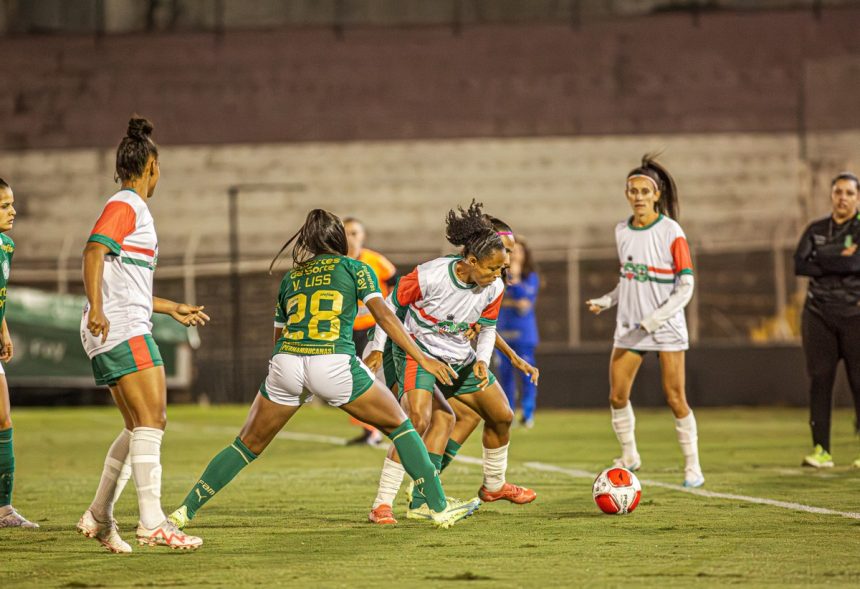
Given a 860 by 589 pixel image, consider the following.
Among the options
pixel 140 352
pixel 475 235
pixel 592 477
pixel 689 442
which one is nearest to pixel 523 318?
pixel 592 477

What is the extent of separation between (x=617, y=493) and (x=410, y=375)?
1.35 metres

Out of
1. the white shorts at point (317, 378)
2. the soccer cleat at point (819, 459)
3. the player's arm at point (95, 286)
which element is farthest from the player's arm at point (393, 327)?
the soccer cleat at point (819, 459)

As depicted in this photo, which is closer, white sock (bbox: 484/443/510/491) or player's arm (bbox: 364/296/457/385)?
player's arm (bbox: 364/296/457/385)

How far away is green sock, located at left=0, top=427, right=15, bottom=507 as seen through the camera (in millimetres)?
7102

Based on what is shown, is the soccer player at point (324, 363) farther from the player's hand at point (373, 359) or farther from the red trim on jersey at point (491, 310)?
the red trim on jersey at point (491, 310)

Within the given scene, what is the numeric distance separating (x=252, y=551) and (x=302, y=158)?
62.0 feet

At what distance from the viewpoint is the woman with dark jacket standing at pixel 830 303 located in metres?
9.98

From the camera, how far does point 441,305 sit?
712cm

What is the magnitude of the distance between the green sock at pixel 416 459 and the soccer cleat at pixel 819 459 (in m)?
4.60

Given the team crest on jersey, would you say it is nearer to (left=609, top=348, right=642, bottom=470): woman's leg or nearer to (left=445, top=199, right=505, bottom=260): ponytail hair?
(left=445, top=199, right=505, bottom=260): ponytail hair

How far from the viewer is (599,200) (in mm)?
23953

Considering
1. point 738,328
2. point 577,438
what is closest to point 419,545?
point 577,438

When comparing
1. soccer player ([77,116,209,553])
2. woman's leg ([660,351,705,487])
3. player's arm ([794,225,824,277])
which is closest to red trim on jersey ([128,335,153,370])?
soccer player ([77,116,209,553])

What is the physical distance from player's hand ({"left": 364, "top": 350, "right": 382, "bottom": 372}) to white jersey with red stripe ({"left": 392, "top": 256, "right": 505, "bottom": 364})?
0.30 m
